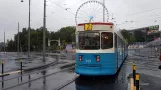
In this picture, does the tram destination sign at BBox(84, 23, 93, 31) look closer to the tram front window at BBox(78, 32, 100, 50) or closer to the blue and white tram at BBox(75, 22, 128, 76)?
the blue and white tram at BBox(75, 22, 128, 76)

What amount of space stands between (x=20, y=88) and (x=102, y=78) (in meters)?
5.23

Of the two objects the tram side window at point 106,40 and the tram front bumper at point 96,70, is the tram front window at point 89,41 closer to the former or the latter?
the tram side window at point 106,40

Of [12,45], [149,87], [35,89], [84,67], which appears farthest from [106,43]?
[12,45]

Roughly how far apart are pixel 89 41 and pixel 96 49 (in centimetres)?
59

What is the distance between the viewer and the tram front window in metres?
14.3

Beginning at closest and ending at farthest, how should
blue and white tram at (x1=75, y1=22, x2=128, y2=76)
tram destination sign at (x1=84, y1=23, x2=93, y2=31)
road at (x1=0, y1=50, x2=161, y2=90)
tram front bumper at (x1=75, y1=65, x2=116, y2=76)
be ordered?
road at (x1=0, y1=50, x2=161, y2=90) < tram front bumper at (x1=75, y1=65, x2=116, y2=76) < blue and white tram at (x1=75, y1=22, x2=128, y2=76) < tram destination sign at (x1=84, y1=23, x2=93, y2=31)

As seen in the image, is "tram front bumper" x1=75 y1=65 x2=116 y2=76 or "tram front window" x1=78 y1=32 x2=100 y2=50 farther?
"tram front window" x1=78 y1=32 x2=100 y2=50

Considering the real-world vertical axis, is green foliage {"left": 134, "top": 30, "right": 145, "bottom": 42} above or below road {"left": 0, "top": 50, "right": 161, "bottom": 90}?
above

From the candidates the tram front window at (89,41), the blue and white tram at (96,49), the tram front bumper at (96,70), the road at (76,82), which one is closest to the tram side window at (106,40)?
the blue and white tram at (96,49)

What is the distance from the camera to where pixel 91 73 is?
45.8 feet

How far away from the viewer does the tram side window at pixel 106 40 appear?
14.3 metres

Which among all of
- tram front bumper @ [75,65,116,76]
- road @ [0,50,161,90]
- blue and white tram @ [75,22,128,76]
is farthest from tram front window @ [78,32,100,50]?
road @ [0,50,161,90]

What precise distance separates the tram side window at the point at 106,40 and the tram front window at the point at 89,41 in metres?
0.24

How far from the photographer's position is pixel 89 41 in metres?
14.4
